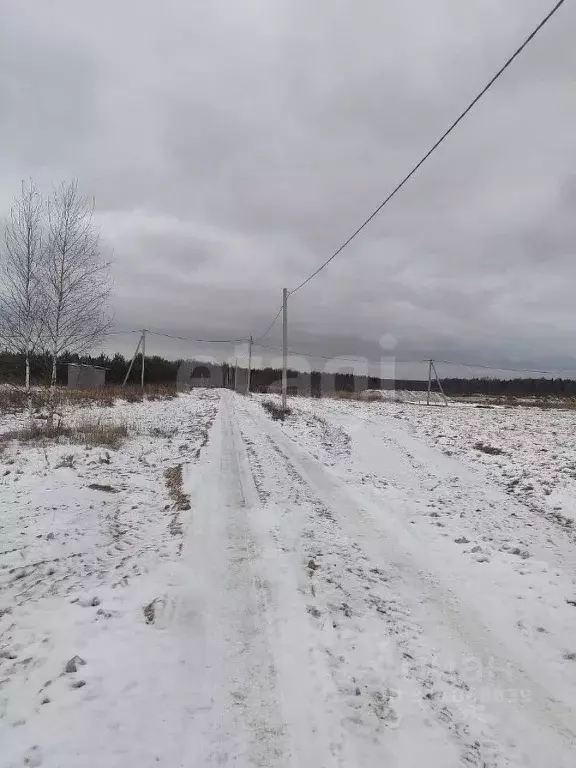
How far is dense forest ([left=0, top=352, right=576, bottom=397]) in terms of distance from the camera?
13.2 meters

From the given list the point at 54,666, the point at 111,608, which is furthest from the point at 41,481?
the point at 54,666

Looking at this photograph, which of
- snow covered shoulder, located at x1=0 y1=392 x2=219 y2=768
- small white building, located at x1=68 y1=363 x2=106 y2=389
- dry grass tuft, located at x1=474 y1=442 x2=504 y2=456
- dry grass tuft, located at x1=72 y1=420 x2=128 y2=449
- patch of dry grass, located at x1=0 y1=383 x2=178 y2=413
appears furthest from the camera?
small white building, located at x1=68 y1=363 x2=106 y2=389

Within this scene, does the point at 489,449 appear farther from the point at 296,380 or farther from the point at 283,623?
the point at 296,380

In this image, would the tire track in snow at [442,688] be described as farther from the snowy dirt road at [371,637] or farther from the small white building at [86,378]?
the small white building at [86,378]

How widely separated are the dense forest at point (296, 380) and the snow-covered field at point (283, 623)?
7927 millimetres

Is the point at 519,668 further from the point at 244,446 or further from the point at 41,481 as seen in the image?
the point at 244,446

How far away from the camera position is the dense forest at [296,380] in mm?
13222

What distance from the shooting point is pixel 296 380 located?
185 ft

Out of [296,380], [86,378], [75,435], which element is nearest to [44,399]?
[75,435]

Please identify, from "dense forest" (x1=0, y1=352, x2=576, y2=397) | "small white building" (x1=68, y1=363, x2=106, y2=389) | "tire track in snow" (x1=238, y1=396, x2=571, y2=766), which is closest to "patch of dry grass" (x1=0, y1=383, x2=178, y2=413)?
"dense forest" (x1=0, y1=352, x2=576, y2=397)

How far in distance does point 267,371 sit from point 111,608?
97.1 meters

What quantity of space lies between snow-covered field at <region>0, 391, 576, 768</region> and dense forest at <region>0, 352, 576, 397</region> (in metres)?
7.93

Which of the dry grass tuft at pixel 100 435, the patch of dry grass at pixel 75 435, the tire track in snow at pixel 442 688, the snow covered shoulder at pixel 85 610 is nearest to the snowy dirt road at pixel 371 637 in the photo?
the tire track in snow at pixel 442 688

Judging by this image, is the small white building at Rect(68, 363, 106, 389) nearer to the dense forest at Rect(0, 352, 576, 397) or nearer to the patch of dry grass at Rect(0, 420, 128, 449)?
the dense forest at Rect(0, 352, 576, 397)
